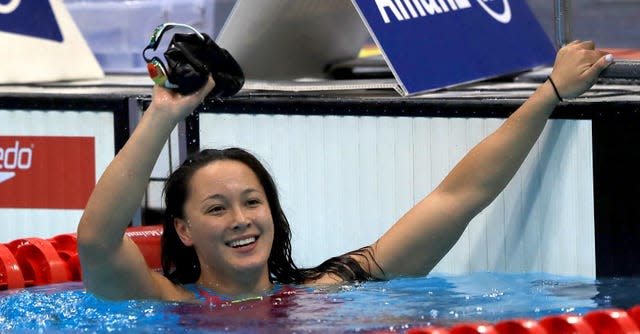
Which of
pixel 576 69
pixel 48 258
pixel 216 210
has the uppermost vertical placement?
pixel 576 69

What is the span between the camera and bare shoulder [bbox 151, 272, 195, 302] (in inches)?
116

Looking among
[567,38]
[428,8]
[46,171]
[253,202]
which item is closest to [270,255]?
[253,202]

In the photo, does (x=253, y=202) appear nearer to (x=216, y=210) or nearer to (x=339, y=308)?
(x=216, y=210)

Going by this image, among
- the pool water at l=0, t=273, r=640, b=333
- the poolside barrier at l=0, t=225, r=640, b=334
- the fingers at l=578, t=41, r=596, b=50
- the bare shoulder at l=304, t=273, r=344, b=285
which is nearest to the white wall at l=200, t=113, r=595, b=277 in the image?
the pool water at l=0, t=273, r=640, b=333

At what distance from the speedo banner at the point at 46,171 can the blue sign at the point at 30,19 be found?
0.54m

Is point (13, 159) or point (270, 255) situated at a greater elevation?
point (13, 159)

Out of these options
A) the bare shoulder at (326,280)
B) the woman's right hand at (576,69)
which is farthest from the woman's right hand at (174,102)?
the woman's right hand at (576,69)

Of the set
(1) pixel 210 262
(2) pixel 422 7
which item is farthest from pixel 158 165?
(1) pixel 210 262

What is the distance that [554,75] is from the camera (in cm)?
308

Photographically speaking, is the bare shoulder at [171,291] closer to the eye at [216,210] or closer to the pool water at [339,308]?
the pool water at [339,308]

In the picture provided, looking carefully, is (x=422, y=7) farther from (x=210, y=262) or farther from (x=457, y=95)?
(x=210, y=262)

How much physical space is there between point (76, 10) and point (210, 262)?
14.5 feet

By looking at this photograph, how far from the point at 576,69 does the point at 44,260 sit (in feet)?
4.84

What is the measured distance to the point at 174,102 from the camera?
8.59 feet
